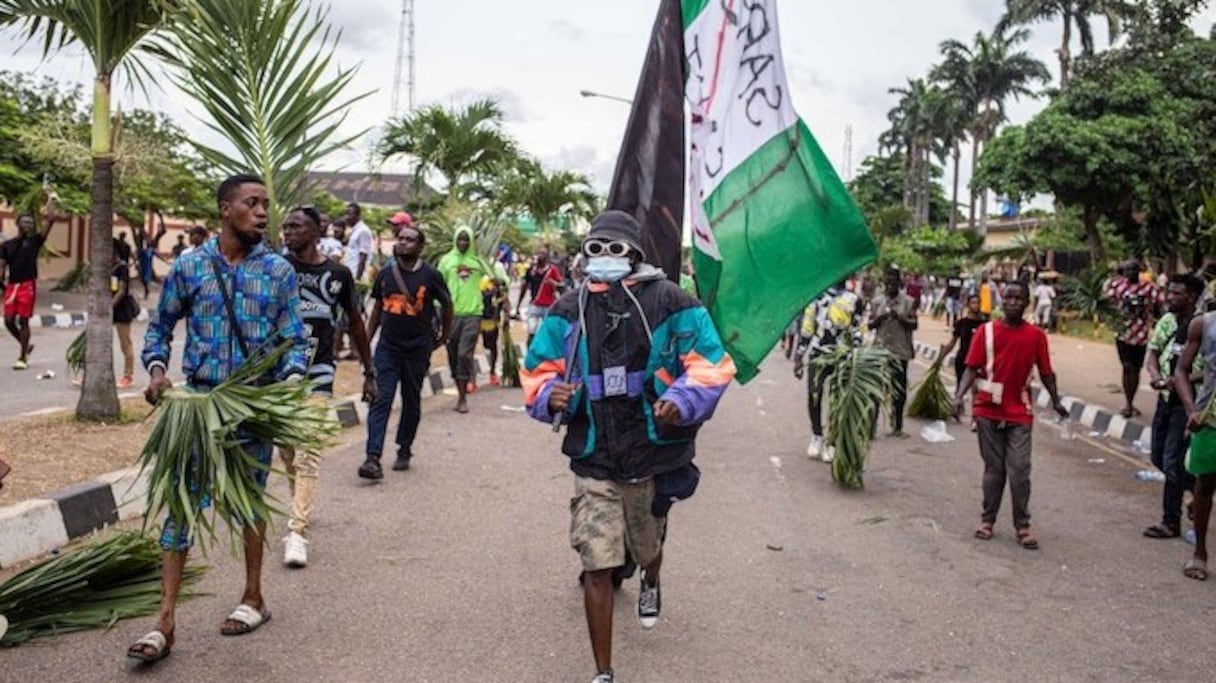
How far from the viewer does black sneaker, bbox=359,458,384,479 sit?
757cm

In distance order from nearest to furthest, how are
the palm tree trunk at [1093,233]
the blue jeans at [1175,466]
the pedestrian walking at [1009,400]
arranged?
1. the pedestrian walking at [1009,400]
2. the blue jeans at [1175,466]
3. the palm tree trunk at [1093,233]

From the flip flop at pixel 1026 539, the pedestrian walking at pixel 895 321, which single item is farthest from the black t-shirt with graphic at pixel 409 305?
the pedestrian walking at pixel 895 321

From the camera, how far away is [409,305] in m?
7.75

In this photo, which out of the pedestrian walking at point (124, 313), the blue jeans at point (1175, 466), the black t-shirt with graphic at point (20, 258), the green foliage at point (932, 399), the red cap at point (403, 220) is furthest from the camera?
the green foliage at point (932, 399)

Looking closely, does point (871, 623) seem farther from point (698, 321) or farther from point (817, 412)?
point (817, 412)

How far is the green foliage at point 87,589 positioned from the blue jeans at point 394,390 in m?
2.81

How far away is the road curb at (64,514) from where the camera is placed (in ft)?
17.5

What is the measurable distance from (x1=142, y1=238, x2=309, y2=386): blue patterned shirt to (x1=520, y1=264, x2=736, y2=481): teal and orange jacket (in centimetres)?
111

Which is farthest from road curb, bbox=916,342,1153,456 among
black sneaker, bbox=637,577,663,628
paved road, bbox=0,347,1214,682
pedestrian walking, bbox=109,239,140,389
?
pedestrian walking, bbox=109,239,140,389

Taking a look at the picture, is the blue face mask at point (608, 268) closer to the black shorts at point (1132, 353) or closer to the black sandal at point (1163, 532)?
the black sandal at point (1163, 532)

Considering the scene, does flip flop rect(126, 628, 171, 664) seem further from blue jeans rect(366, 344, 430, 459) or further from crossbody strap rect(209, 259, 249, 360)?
blue jeans rect(366, 344, 430, 459)

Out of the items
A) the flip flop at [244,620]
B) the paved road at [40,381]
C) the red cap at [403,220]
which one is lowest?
the flip flop at [244,620]

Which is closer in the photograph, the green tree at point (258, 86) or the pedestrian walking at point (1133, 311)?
the green tree at point (258, 86)

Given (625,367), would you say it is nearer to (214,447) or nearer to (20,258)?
(214,447)
